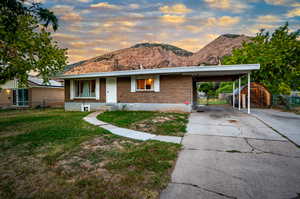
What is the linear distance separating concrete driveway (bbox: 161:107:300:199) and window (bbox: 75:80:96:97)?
10196mm

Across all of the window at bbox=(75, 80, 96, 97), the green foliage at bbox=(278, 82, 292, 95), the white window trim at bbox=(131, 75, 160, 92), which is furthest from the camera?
the green foliage at bbox=(278, 82, 292, 95)

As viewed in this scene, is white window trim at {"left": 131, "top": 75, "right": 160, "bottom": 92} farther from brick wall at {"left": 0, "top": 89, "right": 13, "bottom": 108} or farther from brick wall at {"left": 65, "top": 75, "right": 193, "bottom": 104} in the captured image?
brick wall at {"left": 0, "top": 89, "right": 13, "bottom": 108}

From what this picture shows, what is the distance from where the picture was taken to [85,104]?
39.0ft

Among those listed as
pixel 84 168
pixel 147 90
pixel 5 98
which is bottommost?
pixel 84 168

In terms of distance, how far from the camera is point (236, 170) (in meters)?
2.48

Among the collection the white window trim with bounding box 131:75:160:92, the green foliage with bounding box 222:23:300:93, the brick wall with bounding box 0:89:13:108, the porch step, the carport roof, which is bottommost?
the porch step

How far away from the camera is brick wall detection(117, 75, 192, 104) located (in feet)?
31.3

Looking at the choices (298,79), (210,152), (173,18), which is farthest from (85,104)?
(298,79)

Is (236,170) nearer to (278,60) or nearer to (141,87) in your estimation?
(141,87)

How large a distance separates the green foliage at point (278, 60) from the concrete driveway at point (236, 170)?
1380 centimetres

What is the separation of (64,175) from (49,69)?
7.07 meters

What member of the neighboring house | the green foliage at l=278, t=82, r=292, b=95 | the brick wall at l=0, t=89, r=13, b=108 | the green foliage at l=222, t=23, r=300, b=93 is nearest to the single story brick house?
the green foliage at l=222, t=23, r=300, b=93

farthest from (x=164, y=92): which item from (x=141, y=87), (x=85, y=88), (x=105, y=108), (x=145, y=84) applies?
(x=85, y=88)

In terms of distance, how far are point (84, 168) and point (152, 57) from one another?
3477cm
